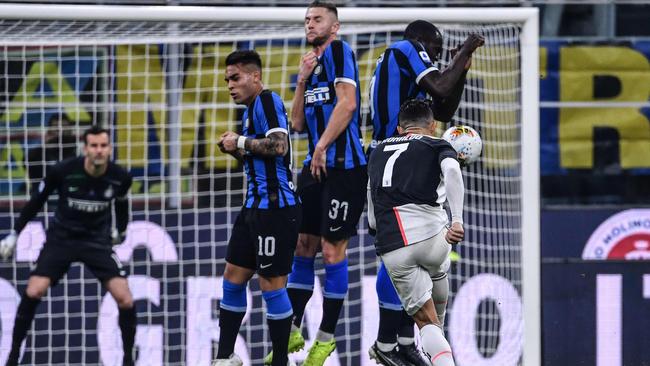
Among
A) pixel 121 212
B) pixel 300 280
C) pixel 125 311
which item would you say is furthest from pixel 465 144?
pixel 125 311

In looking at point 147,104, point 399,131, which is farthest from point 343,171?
point 147,104

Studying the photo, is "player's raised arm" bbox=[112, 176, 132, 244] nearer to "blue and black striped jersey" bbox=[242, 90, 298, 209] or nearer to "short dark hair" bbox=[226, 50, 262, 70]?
A: "blue and black striped jersey" bbox=[242, 90, 298, 209]

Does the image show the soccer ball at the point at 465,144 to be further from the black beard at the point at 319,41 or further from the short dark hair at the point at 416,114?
the black beard at the point at 319,41

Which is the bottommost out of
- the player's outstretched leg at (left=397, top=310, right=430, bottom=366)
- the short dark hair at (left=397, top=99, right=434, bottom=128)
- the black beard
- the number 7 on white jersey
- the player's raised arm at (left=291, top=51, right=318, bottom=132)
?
the player's outstretched leg at (left=397, top=310, right=430, bottom=366)

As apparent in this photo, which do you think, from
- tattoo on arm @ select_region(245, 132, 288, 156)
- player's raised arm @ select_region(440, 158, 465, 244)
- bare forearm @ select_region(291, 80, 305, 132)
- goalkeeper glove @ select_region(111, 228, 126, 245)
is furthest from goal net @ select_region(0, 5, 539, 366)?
player's raised arm @ select_region(440, 158, 465, 244)

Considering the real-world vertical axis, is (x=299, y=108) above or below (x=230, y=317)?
above

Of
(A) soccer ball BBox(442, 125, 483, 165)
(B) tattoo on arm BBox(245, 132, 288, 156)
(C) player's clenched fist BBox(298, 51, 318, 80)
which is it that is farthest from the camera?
(C) player's clenched fist BBox(298, 51, 318, 80)

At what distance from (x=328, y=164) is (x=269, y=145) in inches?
17.9

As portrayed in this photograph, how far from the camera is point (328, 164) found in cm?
709

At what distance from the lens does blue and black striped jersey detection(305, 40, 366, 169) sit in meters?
7.09

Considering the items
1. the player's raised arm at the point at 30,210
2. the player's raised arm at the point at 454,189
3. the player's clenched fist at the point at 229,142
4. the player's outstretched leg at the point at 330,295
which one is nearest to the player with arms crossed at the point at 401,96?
the player's outstretched leg at the point at 330,295

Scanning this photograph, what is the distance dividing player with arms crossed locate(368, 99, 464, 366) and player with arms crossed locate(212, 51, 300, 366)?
623 mm

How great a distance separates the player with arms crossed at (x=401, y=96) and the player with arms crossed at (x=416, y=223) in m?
0.39

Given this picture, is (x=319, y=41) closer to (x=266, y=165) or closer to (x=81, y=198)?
(x=266, y=165)
